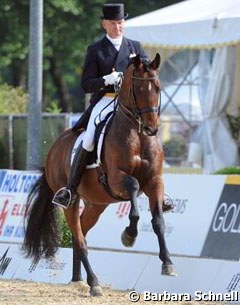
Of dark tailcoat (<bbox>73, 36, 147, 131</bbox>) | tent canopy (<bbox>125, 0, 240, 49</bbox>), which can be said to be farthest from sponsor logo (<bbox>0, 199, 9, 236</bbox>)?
tent canopy (<bbox>125, 0, 240, 49</bbox>)

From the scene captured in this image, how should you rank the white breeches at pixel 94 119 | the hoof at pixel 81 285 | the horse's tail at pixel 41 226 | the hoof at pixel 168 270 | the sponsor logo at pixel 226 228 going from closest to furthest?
the hoof at pixel 168 270, the white breeches at pixel 94 119, the hoof at pixel 81 285, the horse's tail at pixel 41 226, the sponsor logo at pixel 226 228

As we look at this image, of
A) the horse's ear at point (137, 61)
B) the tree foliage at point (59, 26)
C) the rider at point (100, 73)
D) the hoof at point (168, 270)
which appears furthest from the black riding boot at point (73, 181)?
the tree foliage at point (59, 26)

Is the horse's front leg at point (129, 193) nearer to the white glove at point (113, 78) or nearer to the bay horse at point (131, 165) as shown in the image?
the bay horse at point (131, 165)

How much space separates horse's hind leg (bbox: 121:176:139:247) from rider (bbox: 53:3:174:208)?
3.34 ft

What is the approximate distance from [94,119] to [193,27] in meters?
7.91

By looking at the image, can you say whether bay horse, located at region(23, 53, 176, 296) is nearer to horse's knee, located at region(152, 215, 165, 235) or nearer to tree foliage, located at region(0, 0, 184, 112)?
horse's knee, located at region(152, 215, 165, 235)

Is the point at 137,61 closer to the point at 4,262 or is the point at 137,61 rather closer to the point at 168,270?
the point at 168,270

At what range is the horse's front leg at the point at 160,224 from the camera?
31.1ft

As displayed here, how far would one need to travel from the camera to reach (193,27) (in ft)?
60.0

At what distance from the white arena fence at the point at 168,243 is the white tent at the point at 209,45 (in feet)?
17.5

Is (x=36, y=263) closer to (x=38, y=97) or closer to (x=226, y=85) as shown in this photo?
(x=38, y=97)

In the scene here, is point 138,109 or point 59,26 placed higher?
point 138,109

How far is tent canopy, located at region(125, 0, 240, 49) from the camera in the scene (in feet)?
58.1

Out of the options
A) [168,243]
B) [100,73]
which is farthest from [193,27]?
[100,73]
